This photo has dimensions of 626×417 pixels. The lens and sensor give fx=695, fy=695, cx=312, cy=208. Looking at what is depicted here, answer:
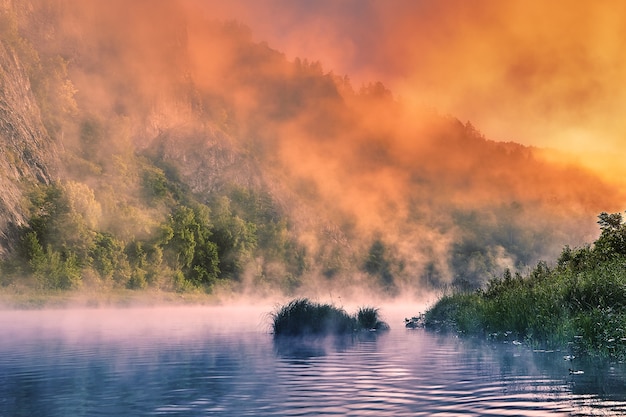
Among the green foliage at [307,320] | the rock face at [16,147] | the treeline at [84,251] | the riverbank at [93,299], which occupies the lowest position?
the green foliage at [307,320]

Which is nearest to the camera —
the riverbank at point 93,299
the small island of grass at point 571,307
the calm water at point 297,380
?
the calm water at point 297,380

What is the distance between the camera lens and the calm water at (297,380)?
1689 cm

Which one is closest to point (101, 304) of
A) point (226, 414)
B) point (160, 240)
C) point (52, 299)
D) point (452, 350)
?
point (52, 299)

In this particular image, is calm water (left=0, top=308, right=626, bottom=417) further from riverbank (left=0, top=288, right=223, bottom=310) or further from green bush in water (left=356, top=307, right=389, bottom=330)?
riverbank (left=0, top=288, right=223, bottom=310)

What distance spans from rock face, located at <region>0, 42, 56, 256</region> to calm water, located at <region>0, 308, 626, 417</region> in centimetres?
10175

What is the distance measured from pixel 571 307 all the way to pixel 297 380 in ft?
52.7

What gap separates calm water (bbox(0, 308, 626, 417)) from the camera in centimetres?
1689

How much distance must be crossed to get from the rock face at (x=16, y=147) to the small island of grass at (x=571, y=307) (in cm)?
10428

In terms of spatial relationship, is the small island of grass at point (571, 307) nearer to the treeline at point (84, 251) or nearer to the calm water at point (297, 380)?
the calm water at point (297, 380)

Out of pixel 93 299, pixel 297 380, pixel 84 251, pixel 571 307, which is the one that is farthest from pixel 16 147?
pixel 297 380

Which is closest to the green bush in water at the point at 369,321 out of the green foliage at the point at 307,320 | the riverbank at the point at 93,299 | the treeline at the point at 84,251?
the green foliage at the point at 307,320

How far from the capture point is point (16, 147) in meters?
155

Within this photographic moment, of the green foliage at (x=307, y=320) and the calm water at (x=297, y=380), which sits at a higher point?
the green foliage at (x=307, y=320)

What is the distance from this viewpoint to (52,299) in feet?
361
